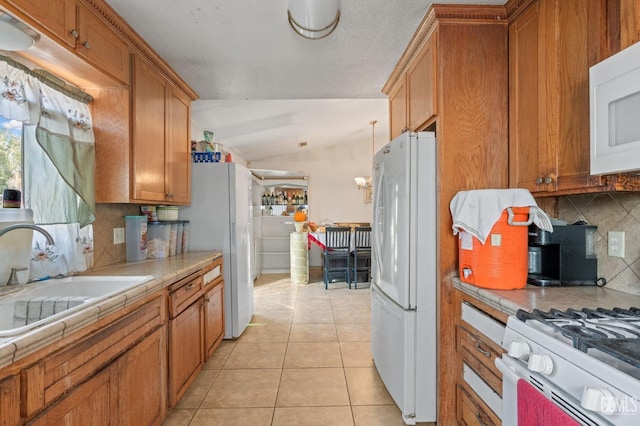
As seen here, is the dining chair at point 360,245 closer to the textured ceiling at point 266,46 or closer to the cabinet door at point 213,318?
the textured ceiling at point 266,46

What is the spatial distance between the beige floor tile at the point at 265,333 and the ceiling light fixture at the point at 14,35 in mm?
2625

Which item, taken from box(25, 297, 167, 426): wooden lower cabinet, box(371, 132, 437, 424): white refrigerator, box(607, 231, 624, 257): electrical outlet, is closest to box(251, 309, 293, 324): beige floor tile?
box(25, 297, 167, 426): wooden lower cabinet

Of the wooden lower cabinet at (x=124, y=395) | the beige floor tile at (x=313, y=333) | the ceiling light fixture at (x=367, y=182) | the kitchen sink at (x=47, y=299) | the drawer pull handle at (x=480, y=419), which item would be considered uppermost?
the ceiling light fixture at (x=367, y=182)

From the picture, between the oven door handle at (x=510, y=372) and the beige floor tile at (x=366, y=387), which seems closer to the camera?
the oven door handle at (x=510, y=372)

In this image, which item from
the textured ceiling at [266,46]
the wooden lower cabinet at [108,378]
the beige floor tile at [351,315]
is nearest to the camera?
the wooden lower cabinet at [108,378]

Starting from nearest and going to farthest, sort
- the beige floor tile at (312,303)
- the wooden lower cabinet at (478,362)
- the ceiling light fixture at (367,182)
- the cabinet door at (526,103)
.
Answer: the wooden lower cabinet at (478,362) → the cabinet door at (526,103) → the beige floor tile at (312,303) → the ceiling light fixture at (367,182)

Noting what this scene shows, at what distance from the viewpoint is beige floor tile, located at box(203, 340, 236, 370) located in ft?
8.38

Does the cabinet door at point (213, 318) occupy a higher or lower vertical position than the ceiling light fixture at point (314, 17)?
lower

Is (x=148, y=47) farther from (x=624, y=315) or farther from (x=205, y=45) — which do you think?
(x=624, y=315)

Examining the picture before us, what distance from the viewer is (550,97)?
4.81 ft

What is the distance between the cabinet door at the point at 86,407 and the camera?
3.23 ft

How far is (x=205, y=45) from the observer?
212 centimetres

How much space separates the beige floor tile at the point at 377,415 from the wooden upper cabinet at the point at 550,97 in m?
1.51

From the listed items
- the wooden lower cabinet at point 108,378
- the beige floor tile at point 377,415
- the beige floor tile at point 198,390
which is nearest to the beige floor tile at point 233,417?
the beige floor tile at point 198,390
